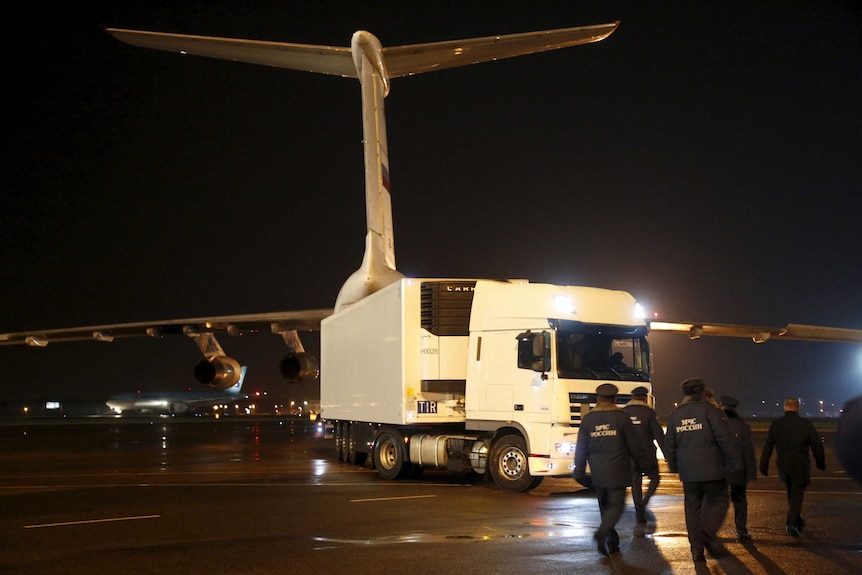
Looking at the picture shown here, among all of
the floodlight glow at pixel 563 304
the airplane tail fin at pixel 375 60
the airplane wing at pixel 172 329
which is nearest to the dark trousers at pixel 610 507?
the floodlight glow at pixel 563 304

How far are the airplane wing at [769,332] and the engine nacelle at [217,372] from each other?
14020 mm

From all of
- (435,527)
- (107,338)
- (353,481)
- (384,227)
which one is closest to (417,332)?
(353,481)

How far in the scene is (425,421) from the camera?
1686 centimetres

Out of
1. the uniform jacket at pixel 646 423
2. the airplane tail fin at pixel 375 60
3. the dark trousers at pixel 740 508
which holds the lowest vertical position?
the dark trousers at pixel 740 508

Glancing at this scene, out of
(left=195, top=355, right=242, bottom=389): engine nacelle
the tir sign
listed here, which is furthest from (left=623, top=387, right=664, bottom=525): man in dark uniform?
(left=195, top=355, right=242, bottom=389): engine nacelle

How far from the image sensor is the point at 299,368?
28.8 m

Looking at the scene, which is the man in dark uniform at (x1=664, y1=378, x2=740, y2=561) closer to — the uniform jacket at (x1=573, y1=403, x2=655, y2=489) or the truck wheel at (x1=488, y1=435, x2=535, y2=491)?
the uniform jacket at (x1=573, y1=403, x2=655, y2=489)

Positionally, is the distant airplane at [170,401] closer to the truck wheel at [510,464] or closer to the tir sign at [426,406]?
the tir sign at [426,406]

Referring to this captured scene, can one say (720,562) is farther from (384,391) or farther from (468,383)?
(384,391)

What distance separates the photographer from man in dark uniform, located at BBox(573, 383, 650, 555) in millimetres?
8867

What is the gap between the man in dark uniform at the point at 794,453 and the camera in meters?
10.5

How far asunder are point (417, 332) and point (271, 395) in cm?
11614

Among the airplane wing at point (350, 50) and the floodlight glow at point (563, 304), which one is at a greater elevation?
the airplane wing at point (350, 50)

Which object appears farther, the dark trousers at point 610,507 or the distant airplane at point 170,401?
the distant airplane at point 170,401
